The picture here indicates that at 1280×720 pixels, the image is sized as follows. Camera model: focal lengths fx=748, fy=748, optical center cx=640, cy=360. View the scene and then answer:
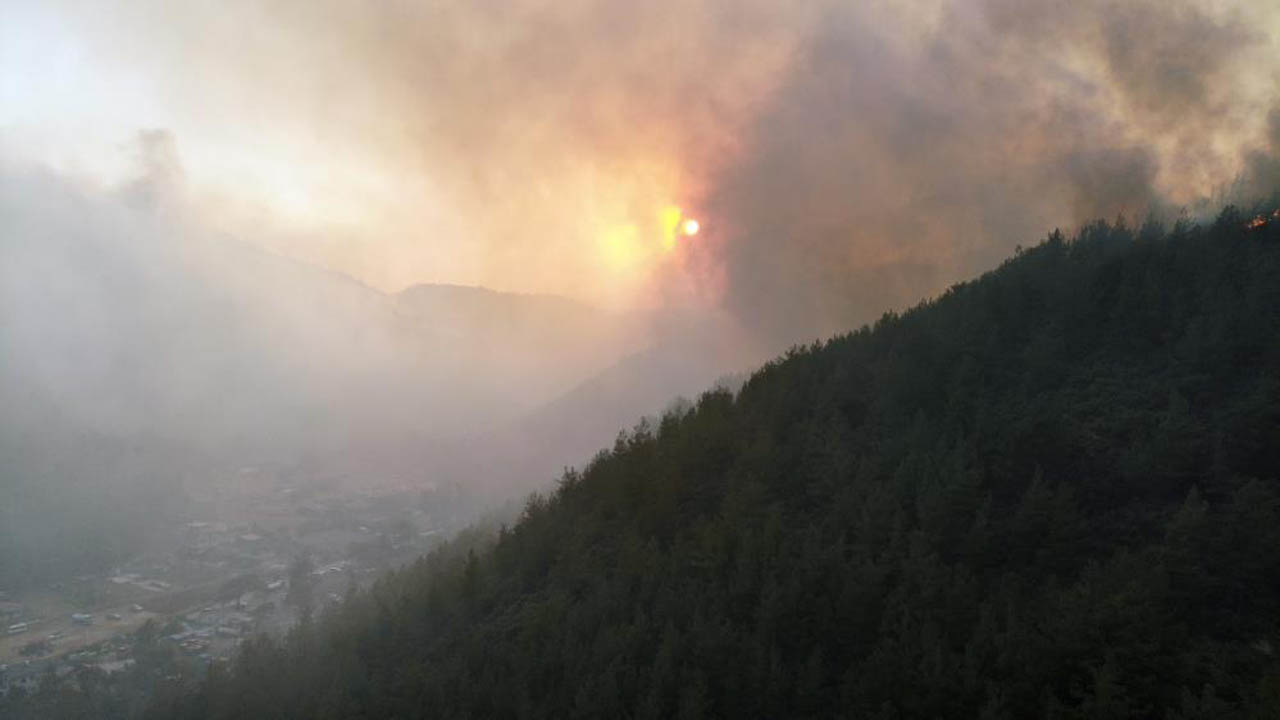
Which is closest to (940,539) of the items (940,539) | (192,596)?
(940,539)

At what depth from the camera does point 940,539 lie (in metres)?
29.8

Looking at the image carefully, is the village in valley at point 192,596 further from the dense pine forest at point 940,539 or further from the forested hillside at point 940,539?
the forested hillside at point 940,539

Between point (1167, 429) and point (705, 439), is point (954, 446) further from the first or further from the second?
point (705, 439)

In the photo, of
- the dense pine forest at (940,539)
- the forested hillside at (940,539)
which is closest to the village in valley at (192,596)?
the dense pine forest at (940,539)

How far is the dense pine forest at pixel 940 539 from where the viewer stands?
878 inches

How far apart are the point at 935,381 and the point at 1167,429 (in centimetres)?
1379

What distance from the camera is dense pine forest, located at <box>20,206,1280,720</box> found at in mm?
22297

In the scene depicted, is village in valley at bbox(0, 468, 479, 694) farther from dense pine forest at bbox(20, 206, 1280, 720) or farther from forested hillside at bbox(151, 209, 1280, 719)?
forested hillside at bbox(151, 209, 1280, 719)

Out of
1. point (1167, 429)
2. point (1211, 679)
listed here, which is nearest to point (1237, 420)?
point (1167, 429)

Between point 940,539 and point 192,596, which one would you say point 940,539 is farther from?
point 192,596

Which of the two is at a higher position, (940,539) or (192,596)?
(940,539)

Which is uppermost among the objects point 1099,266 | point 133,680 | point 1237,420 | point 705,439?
point 1099,266

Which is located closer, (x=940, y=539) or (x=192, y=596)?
(x=940, y=539)

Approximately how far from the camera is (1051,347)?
40.8 meters
